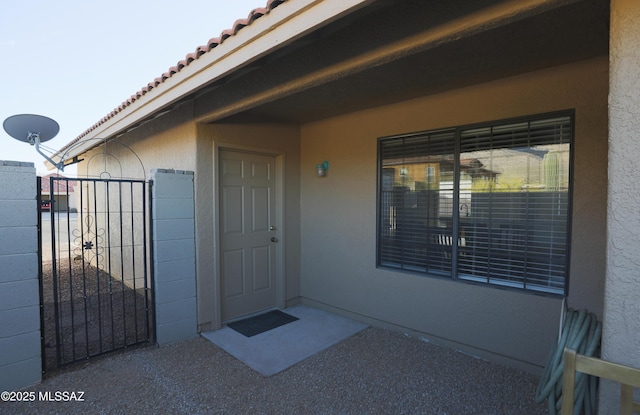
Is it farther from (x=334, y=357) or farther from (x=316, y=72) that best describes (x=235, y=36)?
(x=334, y=357)

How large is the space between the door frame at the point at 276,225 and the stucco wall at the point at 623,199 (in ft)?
12.6

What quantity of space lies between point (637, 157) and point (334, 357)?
3088 mm

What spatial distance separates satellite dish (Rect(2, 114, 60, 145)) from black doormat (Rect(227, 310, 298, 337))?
11.0 ft

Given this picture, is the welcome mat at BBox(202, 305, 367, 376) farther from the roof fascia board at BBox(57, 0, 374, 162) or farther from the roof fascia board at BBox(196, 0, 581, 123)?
the roof fascia board at BBox(57, 0, 374, 162)

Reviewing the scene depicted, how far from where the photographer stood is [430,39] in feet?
6.70

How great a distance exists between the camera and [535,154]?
10.2 ft

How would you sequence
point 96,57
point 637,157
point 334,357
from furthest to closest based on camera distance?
1. point 96,57
2. point 334,357
3. point 637,157

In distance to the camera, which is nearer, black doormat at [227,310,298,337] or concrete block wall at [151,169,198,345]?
concrete block wall at [151,169,198,345]

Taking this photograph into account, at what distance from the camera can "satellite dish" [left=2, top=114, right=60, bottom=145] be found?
3.71m

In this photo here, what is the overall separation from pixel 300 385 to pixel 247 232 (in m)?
2.32

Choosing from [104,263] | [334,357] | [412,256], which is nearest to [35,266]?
[334,357]

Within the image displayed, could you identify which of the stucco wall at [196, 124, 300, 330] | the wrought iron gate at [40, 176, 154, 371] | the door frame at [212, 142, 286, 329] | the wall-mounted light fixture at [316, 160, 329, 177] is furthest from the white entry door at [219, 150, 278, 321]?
the wrought iron gate at [40, 176, 154, 371]

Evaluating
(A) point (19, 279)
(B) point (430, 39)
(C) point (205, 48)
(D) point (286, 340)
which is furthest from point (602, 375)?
(A) point (19, 279)

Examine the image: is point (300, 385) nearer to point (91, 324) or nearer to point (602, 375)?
point (602, 375)
